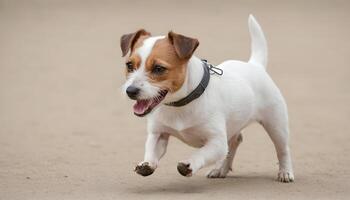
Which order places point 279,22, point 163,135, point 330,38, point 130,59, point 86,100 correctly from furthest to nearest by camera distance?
point 279,22, point 330,38, point 86,100, point 163,135, point 130,59

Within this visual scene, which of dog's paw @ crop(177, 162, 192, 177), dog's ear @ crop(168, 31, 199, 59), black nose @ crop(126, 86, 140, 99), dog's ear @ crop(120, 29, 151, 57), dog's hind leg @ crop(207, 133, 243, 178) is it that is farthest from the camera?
dog's hind leg @ crop(207, 133, 243, 178)

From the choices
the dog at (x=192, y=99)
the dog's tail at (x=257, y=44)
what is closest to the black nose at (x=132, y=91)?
the dog at (x=192, y=99)

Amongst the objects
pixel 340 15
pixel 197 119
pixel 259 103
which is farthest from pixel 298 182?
pixel 340 15

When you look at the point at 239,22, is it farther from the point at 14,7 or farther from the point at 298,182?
the point at 298,182

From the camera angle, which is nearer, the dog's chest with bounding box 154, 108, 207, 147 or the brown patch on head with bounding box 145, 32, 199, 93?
the brown patch on head with bounding box 145, 32, 199, 93

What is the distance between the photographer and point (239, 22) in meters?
21.7

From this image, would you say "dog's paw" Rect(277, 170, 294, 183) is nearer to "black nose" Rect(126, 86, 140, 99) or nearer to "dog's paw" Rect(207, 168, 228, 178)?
"dog's paw" Rect(207, 168, 228, 178)

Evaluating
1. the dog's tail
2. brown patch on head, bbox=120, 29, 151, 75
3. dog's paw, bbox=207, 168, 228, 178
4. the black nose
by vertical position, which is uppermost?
the dog's tail

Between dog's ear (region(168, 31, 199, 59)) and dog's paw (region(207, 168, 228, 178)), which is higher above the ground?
dog's ear (region(168, 31, 199, 59))

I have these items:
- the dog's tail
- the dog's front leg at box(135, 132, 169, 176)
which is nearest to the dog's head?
the dog's front leg at box(135, 132, 169, 176)

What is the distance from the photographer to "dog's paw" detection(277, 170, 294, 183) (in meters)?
6.82

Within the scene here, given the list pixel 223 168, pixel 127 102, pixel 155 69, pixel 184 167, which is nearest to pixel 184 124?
pixel 184 167

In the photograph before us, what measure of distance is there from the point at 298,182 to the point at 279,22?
1495cm

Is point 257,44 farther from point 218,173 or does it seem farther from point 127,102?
point 127,102
